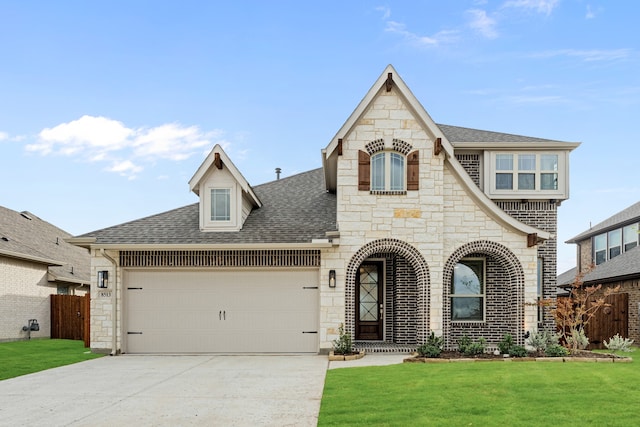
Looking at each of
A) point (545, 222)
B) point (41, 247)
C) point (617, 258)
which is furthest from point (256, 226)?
point (617, 258)

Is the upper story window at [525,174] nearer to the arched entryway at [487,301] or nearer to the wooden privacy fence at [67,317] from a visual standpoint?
the arched entryway at [487,301]

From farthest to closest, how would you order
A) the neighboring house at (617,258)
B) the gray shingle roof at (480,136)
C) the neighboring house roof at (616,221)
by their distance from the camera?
the neighboring house roof at (616,221) < the neighboring house at (617,258) < the gray shingle roof at (480,136)

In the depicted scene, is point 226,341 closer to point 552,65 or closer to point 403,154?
point 403,154

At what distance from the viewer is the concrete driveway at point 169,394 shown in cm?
830

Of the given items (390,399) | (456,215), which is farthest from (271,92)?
(390,399)

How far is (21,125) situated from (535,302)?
17.6 metres

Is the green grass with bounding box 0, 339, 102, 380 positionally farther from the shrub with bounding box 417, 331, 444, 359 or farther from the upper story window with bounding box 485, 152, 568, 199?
the upper story window with bounding box 485, 152, 568, 199

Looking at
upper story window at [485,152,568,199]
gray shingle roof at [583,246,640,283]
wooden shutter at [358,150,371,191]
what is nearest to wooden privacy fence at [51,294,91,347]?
wooden shutter at [358,150,371,191]

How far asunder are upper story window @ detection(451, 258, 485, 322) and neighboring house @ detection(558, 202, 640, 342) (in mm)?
2913

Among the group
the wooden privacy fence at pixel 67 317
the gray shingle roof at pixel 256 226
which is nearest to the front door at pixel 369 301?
the gray shingle roof at pixel 256 226

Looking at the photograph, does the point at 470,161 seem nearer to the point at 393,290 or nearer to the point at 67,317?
the point at 393,290

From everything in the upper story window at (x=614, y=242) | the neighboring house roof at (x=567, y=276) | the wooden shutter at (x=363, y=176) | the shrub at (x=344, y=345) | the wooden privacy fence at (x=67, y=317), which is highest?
the wooden shutter at (x=363, y=176)

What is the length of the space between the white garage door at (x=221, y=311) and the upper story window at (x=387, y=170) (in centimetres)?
322

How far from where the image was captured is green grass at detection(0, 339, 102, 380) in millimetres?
13992
